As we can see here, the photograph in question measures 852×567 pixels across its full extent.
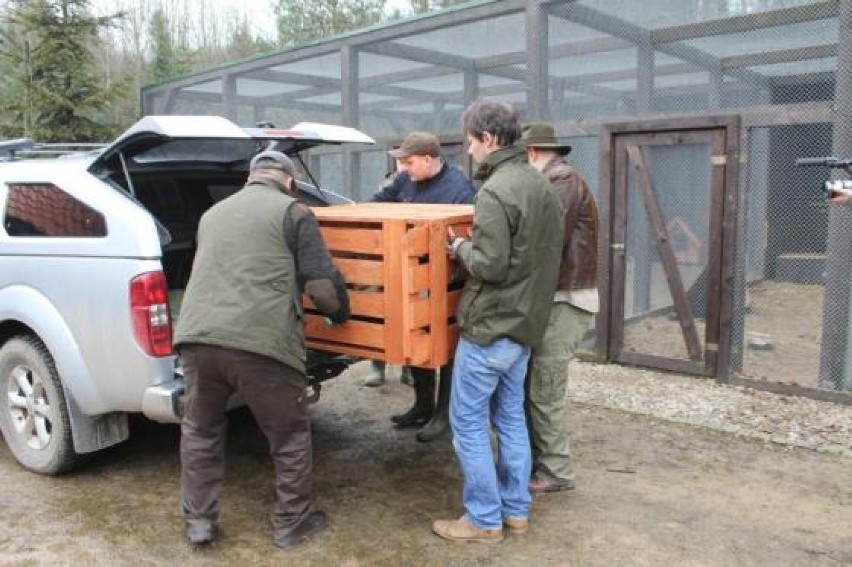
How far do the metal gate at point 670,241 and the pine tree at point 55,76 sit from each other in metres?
8.12

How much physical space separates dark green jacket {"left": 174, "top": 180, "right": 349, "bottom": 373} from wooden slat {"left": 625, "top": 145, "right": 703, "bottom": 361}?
12.0 ft

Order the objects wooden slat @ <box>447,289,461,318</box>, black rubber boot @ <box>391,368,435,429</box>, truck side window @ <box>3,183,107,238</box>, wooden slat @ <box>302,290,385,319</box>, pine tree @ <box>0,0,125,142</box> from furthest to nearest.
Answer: pine tree @ <box>0,0,125,142</box> → black rubber boot @ <box>391,368,435,429</box> → truck side window @ <box>3,183,107,238</box> → wooden slat @ <box>447,289,461,318</box> → wooden slat @ <box>302,290,385,319</box>

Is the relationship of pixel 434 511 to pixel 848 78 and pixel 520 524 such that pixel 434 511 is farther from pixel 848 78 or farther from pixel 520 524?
pixel 848 78

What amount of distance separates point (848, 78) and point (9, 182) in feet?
16.8

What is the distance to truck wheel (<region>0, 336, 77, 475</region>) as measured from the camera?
12.7 feet

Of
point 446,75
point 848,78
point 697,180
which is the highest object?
point 446,75

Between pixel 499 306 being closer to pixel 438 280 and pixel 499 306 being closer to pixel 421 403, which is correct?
pixel 438 280

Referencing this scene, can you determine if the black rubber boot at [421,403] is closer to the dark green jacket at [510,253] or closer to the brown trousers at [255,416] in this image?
the brown trousers at [255,416]

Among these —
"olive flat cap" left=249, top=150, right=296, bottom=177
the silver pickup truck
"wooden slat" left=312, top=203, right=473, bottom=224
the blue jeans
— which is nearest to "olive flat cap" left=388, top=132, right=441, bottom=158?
the silver pickup truck

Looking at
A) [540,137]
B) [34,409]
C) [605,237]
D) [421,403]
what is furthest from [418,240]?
[605,237]

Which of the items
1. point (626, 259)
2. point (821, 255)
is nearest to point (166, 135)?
point (626, 259)

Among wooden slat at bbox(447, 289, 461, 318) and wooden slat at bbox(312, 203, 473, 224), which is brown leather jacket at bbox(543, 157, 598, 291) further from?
wooden slat at bbox(447, 289, 461, 318)

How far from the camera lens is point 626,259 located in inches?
247

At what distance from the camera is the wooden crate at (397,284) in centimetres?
315
